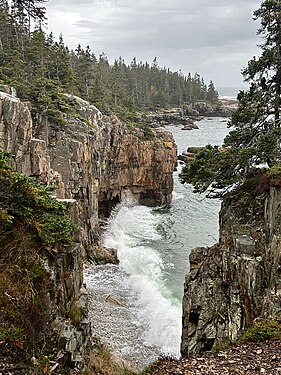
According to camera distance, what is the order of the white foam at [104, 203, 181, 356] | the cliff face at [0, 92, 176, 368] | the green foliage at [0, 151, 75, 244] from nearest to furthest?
the green foliage at [0, 151, 75, 244] < the cliff face at [0, 92, 176, 368] < the white foam at [104, 203, 181, 356]

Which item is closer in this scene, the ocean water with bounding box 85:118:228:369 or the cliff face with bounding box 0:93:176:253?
the ocean water with bounding box 85:118:228:369

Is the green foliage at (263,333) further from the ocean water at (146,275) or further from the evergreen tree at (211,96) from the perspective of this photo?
the evergreen tree at (211,96)

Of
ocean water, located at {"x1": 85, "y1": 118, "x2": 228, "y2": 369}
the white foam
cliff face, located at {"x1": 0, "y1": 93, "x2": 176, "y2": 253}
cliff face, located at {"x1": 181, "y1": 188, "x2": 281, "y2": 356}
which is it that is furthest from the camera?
cliff face, located at {"x1": 0, "y1": 93, "x2": 176, "y2": 253}

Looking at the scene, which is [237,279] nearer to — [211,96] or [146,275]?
[146,275]

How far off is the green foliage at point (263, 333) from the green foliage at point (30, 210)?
17.2ft

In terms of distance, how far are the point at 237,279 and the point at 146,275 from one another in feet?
46.1

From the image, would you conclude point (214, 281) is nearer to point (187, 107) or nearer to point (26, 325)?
point (26, 325)

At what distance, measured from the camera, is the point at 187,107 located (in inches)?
4560

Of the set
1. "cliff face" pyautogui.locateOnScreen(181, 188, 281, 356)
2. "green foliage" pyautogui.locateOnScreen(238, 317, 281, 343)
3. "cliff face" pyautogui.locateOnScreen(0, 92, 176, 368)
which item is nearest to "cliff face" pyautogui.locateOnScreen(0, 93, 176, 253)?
"cliff face" pyautogui.locateOnScreen(0, 92, 176, 368)

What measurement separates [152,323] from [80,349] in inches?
363

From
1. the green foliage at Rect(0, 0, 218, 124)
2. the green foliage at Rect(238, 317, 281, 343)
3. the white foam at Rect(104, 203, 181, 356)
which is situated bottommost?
the white foam at Rect(104, 203, 181, 356)

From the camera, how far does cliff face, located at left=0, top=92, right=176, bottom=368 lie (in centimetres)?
1144

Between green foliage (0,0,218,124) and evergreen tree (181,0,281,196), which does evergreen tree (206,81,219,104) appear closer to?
green foliage (0,0,218,124)

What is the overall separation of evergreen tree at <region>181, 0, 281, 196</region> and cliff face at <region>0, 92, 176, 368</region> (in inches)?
220
